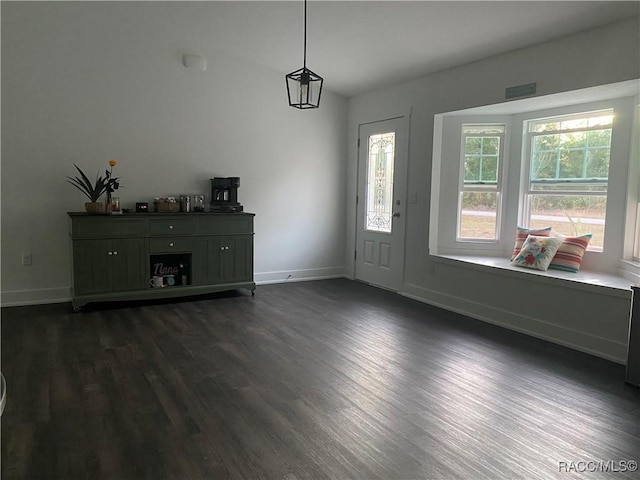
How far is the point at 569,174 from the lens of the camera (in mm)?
4469

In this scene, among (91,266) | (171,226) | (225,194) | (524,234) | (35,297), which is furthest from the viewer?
(225,194)

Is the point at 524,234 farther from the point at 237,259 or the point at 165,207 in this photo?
the point at 165,207

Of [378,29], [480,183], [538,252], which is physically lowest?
[538,252]

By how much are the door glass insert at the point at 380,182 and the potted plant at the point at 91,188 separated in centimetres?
319

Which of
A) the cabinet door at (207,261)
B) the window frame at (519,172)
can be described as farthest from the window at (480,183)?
the cabinet door at (207,261)

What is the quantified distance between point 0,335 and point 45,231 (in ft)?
4.59

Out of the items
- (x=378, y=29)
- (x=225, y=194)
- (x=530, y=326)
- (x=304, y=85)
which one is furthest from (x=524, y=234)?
(x=225, y=194)

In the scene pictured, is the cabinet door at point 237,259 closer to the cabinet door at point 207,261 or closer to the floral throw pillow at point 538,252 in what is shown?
the cabinet door at point 207,261

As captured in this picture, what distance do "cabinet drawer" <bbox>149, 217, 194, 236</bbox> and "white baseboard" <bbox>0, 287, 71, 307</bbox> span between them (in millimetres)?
1177

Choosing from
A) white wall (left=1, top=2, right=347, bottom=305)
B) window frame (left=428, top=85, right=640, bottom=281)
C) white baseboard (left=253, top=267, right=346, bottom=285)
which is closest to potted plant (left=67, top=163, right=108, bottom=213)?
white wall (left=1, top=2, right=347, bottom=305)

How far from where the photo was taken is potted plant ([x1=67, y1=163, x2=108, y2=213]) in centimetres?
461

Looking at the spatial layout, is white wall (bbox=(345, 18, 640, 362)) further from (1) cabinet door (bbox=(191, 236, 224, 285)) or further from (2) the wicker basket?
(2) the wicker basket

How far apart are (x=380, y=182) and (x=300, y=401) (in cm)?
375

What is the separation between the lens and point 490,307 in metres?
4.48
